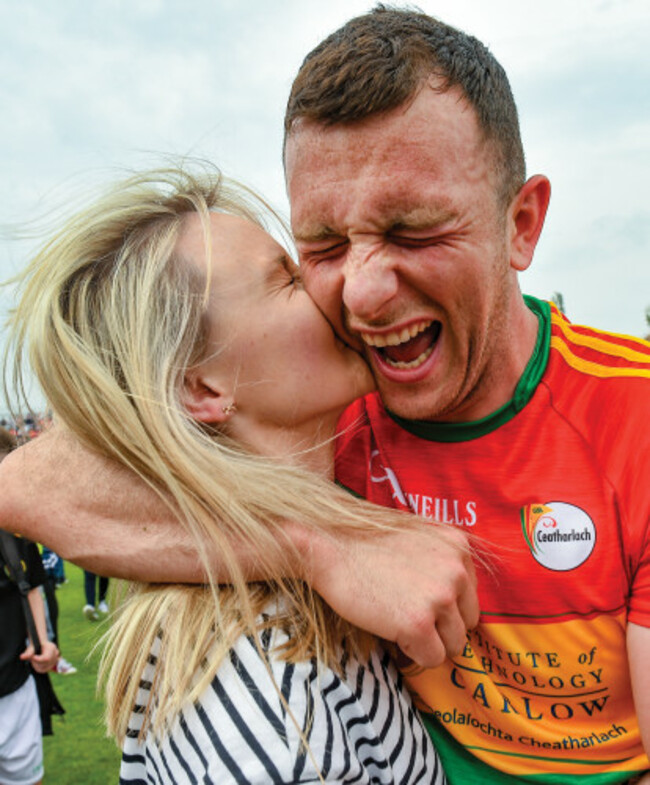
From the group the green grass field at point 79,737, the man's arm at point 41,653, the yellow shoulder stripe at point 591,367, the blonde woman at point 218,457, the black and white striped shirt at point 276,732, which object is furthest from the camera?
the green grass field at point 79,737

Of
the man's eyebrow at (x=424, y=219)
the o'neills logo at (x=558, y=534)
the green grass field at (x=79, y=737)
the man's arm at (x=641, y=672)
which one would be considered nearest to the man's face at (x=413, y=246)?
the man's eyebrow at (x=424, y=219)

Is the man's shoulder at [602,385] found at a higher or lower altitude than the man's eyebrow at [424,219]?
lower

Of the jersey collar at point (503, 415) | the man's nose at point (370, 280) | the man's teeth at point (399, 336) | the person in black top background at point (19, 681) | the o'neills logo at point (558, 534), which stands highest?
the man's nose at point (370, 280)

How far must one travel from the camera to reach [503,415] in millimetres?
2029

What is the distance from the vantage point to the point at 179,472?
1.81 metres

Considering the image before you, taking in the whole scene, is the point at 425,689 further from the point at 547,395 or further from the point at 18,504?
the point at 18,504

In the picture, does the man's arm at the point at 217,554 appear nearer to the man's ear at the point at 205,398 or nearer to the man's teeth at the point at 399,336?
the man's ear at the point at 205,398

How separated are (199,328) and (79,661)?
25.5ft

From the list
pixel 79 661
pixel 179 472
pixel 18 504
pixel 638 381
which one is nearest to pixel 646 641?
pixel 638 381

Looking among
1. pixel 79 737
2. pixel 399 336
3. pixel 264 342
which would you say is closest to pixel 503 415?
pixel 399 336

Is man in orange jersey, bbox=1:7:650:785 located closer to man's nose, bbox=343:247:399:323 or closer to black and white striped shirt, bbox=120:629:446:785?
man's nose, bbox=343:247:399:323

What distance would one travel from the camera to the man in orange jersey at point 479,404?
1.79 meters

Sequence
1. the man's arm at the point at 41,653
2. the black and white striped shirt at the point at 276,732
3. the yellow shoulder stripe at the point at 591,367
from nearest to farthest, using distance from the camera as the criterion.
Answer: the black and white striped shirt at the point at 276,732 < the yellow shoulder stripe at the point at 591,367 < the man's arm at the point at 41,653

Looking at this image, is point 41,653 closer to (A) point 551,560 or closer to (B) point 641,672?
(A) point 551,560
